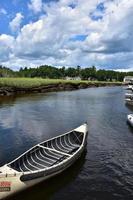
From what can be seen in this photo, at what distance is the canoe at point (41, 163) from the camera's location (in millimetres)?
16719

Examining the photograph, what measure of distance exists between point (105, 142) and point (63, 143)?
6.16 meters

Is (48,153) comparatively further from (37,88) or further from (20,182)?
(37,88)

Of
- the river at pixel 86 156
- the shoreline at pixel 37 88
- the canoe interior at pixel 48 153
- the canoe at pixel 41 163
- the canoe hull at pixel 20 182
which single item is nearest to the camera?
the canoe hull at pixel 20 182

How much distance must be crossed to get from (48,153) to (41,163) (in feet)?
5.94

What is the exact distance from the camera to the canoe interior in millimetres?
19312

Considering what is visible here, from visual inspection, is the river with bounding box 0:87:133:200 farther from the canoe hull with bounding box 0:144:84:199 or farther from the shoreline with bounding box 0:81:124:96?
the shoreline with bounding box 0:81:124:96

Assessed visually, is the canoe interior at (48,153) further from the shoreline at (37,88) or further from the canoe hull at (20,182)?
the shoreline at (37,88)

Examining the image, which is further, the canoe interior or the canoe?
the canoe interior

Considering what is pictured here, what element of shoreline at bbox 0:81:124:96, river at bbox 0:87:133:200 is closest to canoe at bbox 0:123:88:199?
river at bbox 0:87:133:200

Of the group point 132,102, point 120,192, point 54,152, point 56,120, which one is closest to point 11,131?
point 56,120

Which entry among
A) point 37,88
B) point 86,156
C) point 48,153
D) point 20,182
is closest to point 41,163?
point 48,153

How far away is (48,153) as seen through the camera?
22172 mm

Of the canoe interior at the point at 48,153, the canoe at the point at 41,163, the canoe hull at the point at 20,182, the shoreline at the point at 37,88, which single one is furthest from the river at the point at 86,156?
the shoreline at the point at 37,88

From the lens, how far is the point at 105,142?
96.3 ft
